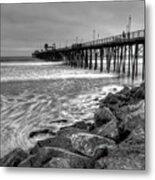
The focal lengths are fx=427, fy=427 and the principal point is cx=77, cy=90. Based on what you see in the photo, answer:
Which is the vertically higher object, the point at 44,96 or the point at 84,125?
the point at 44,96

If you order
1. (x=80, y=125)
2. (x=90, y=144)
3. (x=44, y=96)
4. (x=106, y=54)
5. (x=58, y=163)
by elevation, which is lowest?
(x=58, y=163)

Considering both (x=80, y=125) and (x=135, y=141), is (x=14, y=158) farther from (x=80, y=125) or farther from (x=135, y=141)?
(x=135, y=141)

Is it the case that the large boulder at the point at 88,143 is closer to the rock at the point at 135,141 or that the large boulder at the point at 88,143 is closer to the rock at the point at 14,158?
the rock at the point at 135,141

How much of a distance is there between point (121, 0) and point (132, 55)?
344mm

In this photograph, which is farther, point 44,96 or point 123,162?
point 44,96

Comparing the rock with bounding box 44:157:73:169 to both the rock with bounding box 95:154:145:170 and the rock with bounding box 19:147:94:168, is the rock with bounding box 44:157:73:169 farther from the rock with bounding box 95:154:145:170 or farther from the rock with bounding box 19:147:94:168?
the rock with bounding box 95:154:145:170

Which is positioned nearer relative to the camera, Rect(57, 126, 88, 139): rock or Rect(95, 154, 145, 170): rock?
Rect(95, 154, 145, 170): rock

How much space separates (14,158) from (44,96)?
1.42 ft

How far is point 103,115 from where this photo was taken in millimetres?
2674

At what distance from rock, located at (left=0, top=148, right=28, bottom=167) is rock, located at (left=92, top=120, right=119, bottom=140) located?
47cm

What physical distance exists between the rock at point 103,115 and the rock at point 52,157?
0.25 meters

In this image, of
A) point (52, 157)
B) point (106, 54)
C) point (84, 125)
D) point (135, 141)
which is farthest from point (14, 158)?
point (106, 54)

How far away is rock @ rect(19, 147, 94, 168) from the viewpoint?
261cm

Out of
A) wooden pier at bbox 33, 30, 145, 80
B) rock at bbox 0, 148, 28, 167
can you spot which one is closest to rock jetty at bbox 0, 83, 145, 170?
rock at bbox 0, 148, 28, 167
